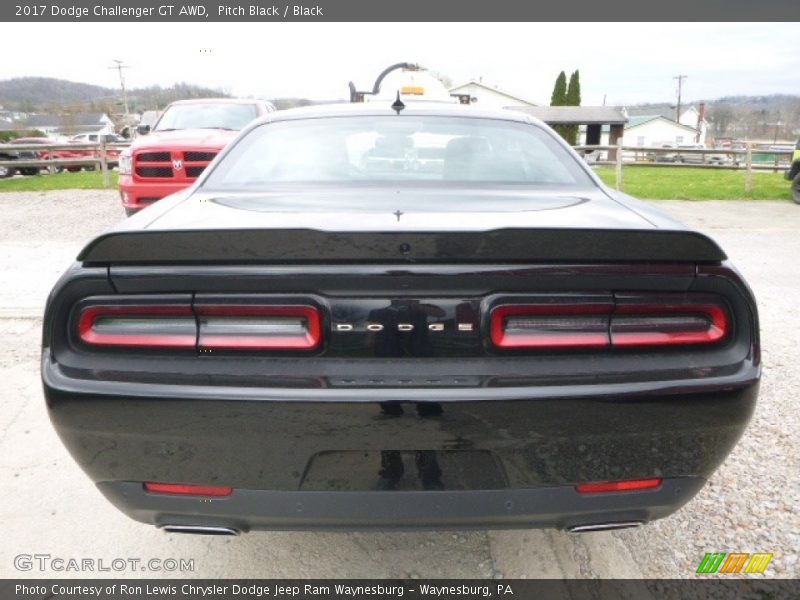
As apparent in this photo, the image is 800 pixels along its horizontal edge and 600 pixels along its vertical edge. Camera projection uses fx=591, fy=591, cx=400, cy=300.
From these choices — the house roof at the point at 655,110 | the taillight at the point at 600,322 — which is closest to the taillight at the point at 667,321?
the taillight at the point at 600,322

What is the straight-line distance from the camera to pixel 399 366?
1521 mm

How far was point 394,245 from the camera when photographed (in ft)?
4.90

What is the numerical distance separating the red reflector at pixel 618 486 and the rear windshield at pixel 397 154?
1.25 meters

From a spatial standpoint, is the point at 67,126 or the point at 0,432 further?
the point at 67,126

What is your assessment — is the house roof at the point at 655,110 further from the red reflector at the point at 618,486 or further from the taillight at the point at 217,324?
the taillight at the point at 217,324

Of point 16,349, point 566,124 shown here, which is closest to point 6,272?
point 16,349

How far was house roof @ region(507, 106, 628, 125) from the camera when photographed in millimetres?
44625

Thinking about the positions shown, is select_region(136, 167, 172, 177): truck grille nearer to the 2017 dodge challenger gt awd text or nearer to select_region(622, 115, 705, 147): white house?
the 2017 dodge challenger gt awd text

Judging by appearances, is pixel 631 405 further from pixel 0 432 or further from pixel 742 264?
pixel 742 264

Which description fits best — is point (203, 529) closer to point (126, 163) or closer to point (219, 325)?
point (219, 325)

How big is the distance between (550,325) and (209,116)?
27.5 feet

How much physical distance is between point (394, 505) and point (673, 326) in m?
0.89

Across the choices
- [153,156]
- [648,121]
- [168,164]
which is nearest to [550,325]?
[168,164]

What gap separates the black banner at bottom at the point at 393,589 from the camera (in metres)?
1.97
